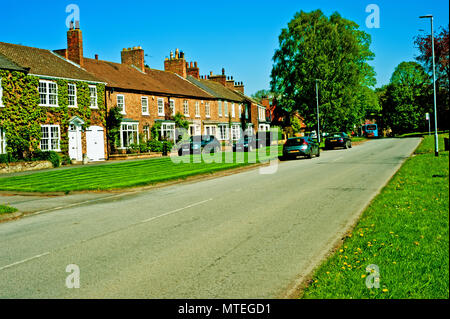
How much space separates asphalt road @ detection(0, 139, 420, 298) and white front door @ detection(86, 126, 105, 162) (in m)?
22.1

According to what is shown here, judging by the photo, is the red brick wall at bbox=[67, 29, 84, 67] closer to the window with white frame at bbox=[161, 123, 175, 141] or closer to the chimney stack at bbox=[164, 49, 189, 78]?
the window with white frame at bbox=[161, 123, 175, 141]

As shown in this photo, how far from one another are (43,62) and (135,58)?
48.8 ft

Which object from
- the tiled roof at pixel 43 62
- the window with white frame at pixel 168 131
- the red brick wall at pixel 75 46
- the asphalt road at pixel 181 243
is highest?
the red brick wall at pixel 75 46

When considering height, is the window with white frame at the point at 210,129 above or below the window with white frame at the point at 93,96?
below

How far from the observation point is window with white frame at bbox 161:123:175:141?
4434cm

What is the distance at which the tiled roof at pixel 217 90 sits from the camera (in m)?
56.0

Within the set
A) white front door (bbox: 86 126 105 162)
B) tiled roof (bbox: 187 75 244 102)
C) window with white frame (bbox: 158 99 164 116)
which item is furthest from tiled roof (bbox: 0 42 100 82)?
tiled roof (bbox: 187 75 244 102)

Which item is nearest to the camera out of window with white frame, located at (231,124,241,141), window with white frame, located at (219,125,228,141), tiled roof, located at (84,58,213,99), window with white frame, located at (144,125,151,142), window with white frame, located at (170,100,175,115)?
tiled roof, located at (84,58,213,99)

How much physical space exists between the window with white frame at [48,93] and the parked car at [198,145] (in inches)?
450

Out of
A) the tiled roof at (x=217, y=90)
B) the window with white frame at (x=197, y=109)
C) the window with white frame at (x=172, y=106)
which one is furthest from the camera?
the tiled roof at (x=217, y=90)

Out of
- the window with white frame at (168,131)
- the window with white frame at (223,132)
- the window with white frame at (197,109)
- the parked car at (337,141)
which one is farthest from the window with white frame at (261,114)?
the parked car at (337,141)

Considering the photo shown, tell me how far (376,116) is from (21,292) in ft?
341

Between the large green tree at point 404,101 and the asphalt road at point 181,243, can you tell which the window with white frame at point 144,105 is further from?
the large green tree at point 404,101

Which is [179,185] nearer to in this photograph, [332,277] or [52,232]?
[52,232]
